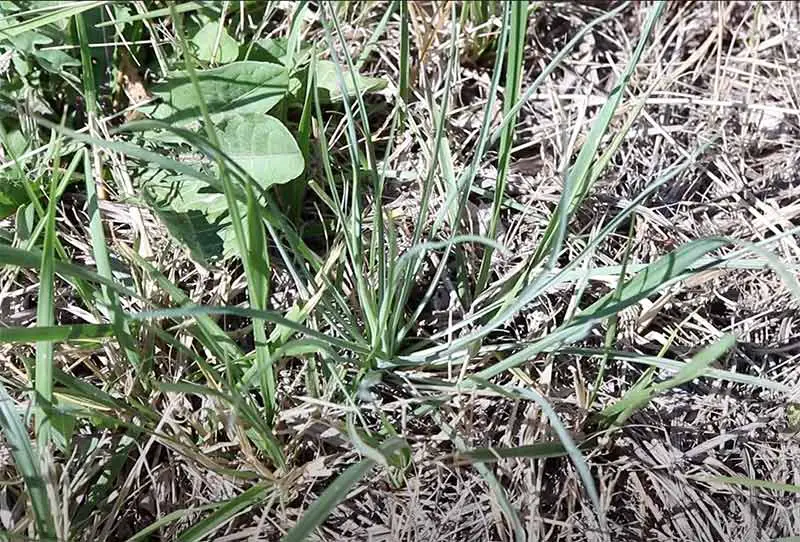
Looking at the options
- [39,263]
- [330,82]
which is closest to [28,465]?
[39,263]

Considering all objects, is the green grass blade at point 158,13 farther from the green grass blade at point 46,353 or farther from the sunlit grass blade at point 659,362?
the sunlit grass blade at point 659,362

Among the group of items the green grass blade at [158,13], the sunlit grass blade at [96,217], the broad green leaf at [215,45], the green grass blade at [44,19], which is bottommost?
the sunlit grass blade at [96,217]

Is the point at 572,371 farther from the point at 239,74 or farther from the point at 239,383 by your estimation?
the point at 239,74

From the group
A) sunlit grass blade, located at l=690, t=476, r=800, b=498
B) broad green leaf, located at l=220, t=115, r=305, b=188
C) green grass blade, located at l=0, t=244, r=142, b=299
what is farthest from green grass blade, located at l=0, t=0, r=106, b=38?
sunlit grass blade, located at l=690, t=476, r=800, b=498

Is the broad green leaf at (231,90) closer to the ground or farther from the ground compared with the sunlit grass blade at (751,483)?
farther from the ground

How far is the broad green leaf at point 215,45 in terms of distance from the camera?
118 cm

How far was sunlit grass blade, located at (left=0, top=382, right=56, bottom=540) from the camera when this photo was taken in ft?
2.81

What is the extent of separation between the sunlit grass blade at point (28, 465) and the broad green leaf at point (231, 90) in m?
0.46

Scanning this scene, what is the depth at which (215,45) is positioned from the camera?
1.18m

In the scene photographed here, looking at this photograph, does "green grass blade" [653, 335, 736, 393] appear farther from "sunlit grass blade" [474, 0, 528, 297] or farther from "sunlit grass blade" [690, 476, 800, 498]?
"sunlit grass blade" [474, 0, 528, 297]

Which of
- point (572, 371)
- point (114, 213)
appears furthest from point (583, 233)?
point (114, 213)

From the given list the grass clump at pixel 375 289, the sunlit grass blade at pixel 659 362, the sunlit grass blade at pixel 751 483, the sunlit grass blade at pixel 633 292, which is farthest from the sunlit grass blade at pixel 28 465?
the sunlit grass blade at pixel 751 483

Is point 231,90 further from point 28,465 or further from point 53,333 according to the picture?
Answer: point 28,465

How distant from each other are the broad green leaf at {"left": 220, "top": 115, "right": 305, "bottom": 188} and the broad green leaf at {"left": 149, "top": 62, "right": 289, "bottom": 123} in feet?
0.10
